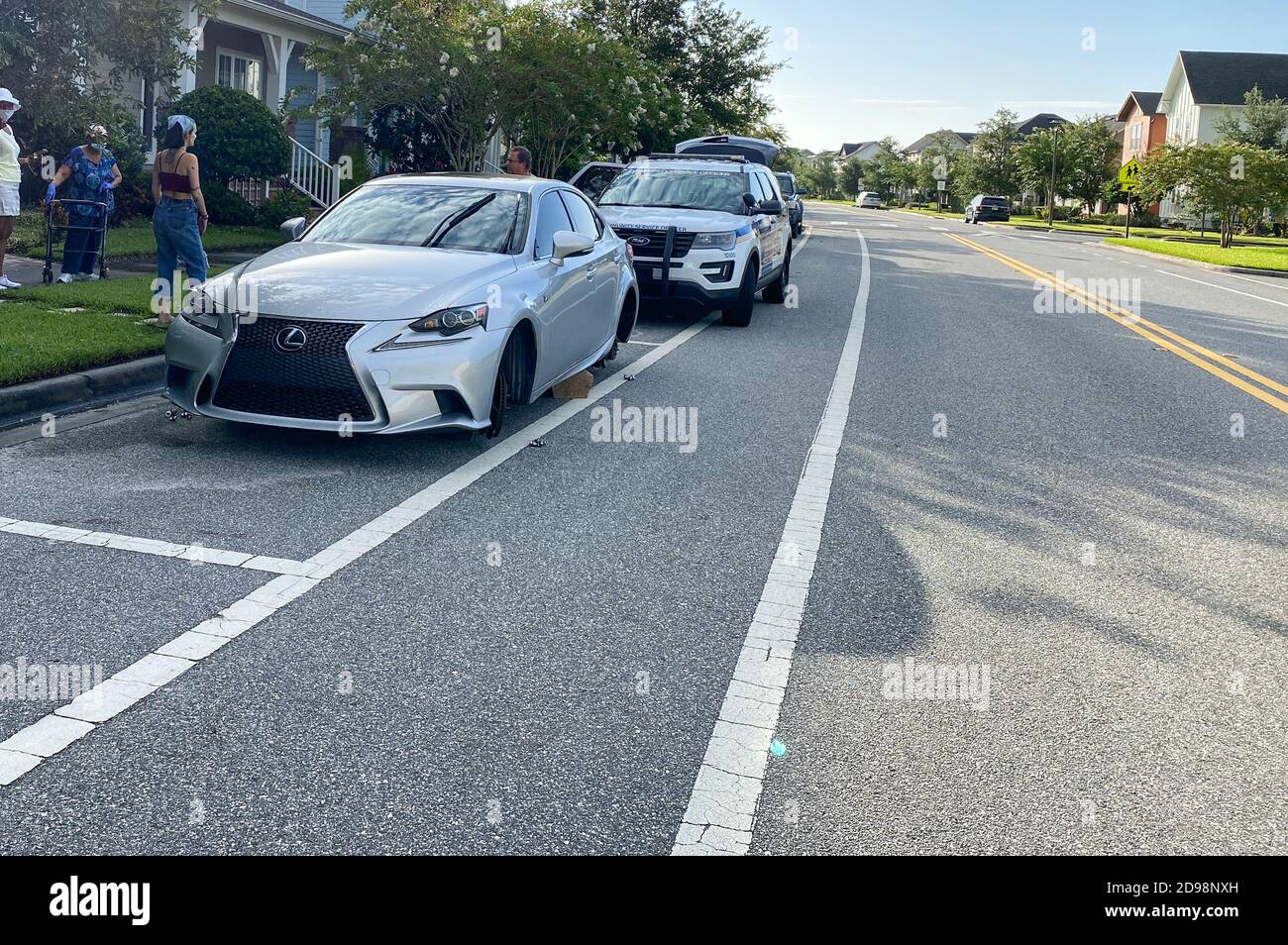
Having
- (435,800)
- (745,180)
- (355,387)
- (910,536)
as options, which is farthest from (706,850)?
(745,180)

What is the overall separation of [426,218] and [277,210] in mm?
14651

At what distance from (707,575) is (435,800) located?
2276 millimetres

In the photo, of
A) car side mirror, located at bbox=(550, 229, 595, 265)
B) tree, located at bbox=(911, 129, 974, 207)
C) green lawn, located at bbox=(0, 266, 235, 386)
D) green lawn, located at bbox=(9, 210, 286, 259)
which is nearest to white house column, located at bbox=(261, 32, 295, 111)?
green lawn, located at bbox=(9, 210, 286, 259)

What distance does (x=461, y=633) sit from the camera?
4.71 m

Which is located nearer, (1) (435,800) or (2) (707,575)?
(1) (435,800)

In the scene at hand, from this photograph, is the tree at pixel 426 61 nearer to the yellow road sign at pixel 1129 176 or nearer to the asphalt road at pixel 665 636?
the asphalt road at pixel 665 636

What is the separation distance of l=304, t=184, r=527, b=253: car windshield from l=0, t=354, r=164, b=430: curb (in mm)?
1495

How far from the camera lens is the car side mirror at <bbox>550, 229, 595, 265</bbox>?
860cm

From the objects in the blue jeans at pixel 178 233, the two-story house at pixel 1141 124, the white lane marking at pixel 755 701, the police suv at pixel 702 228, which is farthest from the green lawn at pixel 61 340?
the two-story house at pixel 1141 124

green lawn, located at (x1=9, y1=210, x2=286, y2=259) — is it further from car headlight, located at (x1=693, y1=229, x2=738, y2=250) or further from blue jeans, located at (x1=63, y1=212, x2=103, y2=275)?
car headlight, located at (x1=693, y1=229, x2=738, y2=250)

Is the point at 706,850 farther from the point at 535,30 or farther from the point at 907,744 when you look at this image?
the point at 535,30

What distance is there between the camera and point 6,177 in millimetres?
11906

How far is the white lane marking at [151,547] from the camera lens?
5.39 meters
